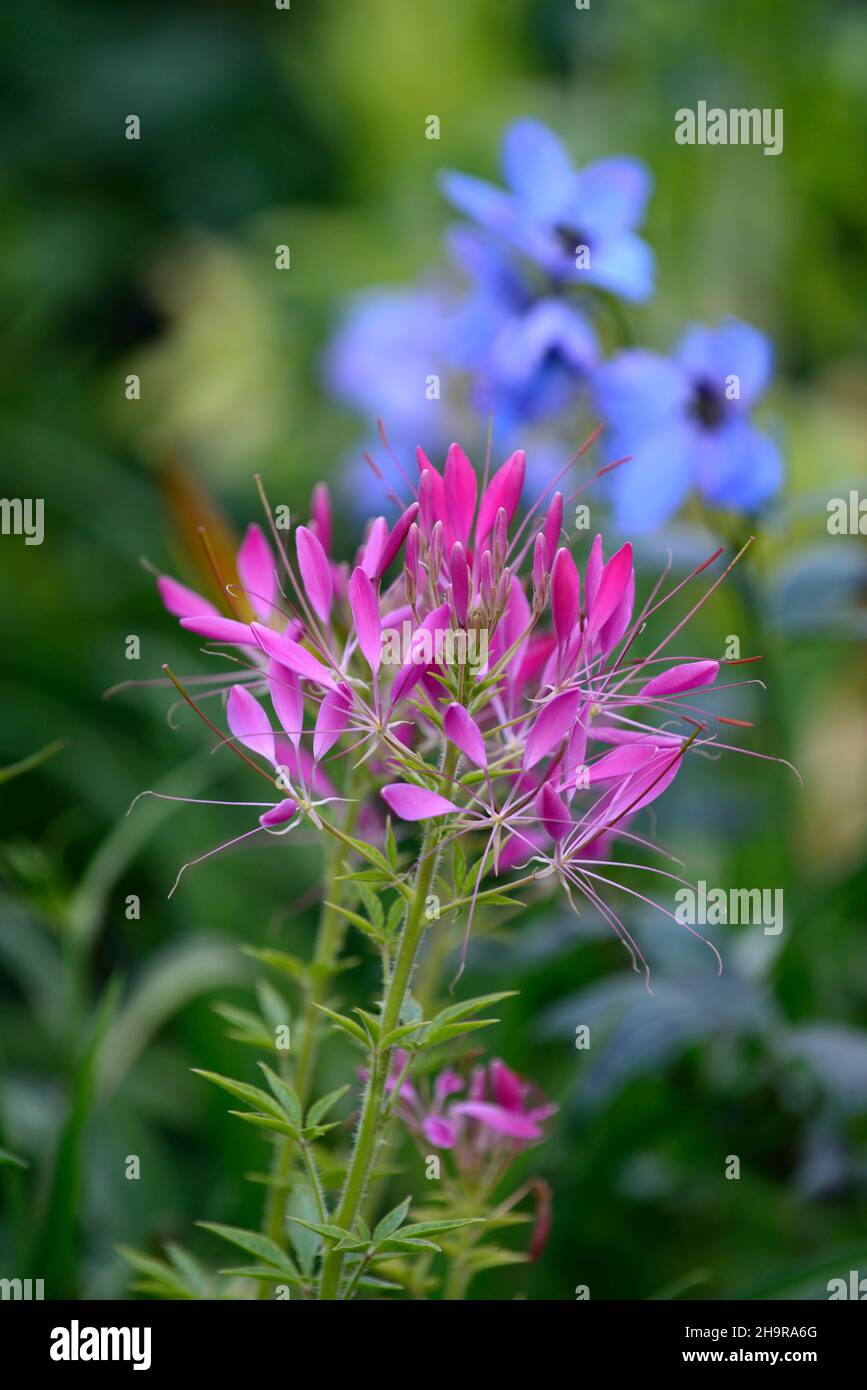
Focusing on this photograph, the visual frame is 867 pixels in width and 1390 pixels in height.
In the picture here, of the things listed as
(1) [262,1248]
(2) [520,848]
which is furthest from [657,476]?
(1) [262,1248]

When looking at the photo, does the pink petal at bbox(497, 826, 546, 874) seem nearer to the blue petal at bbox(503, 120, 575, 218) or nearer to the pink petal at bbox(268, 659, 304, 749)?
the pink petal at bbox(268, 659, 304, 749)

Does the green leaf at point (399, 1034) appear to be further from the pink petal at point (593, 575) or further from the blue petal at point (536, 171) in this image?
the blue petal at point (536, 171)

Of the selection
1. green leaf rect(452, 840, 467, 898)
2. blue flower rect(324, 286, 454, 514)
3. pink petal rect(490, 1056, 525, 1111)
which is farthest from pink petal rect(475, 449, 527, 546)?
blue flower rect(324, 286, 454, 514)

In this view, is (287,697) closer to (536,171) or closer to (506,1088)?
(506,1088)

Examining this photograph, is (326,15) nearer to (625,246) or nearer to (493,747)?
(625,246)

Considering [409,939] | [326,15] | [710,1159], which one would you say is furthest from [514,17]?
[409,939]

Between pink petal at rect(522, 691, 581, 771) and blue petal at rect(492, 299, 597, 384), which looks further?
blue petal at rect(492, 299, 597, 384)

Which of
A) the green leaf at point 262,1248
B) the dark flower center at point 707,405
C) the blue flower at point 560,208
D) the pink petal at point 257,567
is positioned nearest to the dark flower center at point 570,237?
the blue flower at point 560,208
